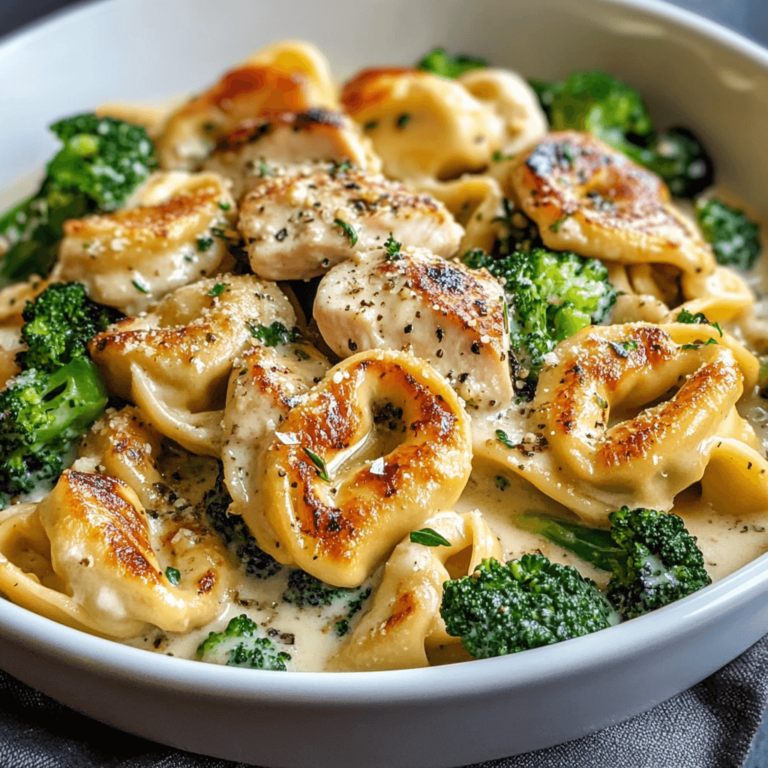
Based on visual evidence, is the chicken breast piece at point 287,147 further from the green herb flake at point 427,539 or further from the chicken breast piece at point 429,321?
the green herb flake at point 427,539

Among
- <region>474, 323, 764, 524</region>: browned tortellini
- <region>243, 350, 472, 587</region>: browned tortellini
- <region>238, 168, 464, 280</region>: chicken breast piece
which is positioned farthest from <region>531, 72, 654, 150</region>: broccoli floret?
<region>243, 350, 472, 587</region>: browned tortellini

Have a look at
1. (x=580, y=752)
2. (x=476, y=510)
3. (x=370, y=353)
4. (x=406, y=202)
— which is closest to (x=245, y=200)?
(x=406, y=202)

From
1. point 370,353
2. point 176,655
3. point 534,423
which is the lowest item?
point 176,655

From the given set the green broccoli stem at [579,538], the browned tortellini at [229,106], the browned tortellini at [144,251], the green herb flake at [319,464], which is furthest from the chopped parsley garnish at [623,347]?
the browned tortellini at [229,106]

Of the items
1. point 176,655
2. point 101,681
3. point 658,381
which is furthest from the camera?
point 658,381

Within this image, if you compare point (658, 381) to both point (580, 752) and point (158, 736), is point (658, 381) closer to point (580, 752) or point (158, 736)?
point (580, 752)

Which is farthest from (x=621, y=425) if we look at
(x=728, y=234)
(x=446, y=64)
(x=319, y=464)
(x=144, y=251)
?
(x=446, y=64)

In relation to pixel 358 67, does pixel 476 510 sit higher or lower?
lower
